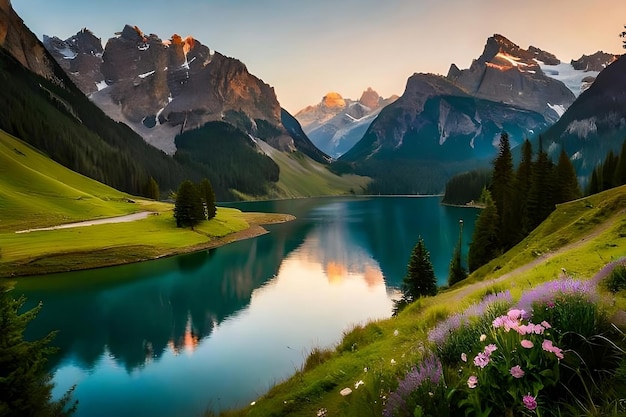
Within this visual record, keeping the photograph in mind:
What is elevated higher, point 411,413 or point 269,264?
point 411,413

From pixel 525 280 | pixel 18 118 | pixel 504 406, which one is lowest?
pixel 525 280

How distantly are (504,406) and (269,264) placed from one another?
65.3 meters

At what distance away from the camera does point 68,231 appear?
75.0 m

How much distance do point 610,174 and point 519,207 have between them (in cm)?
4009

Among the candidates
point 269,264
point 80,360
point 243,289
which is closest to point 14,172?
point 269,264

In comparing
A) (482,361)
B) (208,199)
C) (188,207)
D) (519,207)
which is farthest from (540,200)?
(208,199)

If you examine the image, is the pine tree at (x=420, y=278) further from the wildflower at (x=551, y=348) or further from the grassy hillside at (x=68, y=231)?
the grassy hillside at (x=68, y=231)

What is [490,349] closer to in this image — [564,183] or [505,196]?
[564,183]

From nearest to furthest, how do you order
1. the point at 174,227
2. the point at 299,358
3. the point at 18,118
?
the point at 299,358 < the point at 174,227 < the point at 18,118

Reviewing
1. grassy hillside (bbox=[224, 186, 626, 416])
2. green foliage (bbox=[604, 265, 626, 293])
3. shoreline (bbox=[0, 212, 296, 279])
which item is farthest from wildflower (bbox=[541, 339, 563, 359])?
shoreline (bbox=[0, 212, 296, 279])

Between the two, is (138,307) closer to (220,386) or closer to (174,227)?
(220,386)

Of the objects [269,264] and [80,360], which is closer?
[80,360]

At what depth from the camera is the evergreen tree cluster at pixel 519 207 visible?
5419cm

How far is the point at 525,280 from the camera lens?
51.5 feet
